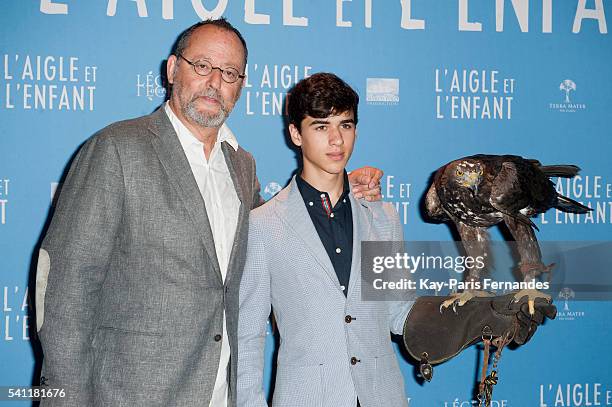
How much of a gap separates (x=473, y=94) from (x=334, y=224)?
120cm

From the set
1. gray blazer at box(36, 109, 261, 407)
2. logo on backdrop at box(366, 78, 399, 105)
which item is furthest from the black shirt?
logo on backdrop at box(366, 78, 399, 105)

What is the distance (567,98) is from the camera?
281cm

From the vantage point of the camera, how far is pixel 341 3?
2.64m

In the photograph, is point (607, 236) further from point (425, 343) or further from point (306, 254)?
point (306, 254)

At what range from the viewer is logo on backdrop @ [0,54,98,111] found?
246 cm

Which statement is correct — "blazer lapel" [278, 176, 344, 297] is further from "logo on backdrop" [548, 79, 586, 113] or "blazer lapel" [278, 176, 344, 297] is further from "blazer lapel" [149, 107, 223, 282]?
"logo on backdrop" [548, 79, 586, 113]

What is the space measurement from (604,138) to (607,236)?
1.35 ft

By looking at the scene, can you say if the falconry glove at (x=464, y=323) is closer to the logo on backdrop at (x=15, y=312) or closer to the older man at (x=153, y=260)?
the older man at (x=153, y=260)

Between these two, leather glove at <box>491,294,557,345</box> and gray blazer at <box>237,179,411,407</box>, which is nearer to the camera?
gray blazer at <box>237,179,411,407</box>

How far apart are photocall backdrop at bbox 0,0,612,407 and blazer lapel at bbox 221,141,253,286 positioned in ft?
2.23

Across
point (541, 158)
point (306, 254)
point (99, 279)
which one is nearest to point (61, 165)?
point (99, 279)

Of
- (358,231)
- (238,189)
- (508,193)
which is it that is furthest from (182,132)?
(508,193)

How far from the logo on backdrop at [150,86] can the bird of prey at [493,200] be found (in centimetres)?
116

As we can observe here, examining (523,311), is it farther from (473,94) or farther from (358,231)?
(473,94)
